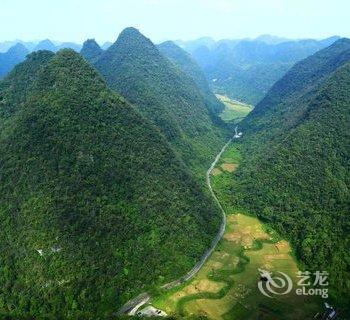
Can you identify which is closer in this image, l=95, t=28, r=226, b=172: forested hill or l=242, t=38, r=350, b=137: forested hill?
l=95, t=28, r=226, b=172: forested hill

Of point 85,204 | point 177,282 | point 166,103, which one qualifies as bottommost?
point 177,282

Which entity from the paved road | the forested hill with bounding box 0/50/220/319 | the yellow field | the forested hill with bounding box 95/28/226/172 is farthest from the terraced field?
the forested hill with bounding box 95/28/226/172

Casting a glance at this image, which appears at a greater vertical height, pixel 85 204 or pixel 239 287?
pixel 85 204

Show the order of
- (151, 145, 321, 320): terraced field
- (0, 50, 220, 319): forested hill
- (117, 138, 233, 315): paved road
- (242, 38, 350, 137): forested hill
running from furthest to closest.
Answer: (242, 38, 350, 137): forested hill < (0, 50, 220, 319): forested hill < (117, 138, 233, 315): paved road < (151, 145, 321, 320): terraced field

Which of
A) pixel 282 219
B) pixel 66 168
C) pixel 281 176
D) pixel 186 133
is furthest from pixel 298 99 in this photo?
pixel 66 168

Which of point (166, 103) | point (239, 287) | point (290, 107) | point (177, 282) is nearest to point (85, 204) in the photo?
point (177, 282)

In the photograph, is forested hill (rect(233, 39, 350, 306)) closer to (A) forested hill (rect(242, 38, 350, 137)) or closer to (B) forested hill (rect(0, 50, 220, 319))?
(A) forested hill (rect(242, 38, 350, 137))

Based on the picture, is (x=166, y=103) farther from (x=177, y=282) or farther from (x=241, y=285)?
(x=241, y=285)

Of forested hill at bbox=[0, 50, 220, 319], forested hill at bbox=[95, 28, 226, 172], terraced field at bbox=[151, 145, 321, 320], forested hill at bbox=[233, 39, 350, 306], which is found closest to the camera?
terraced field at bbox=[151, 145, 321, 320]
